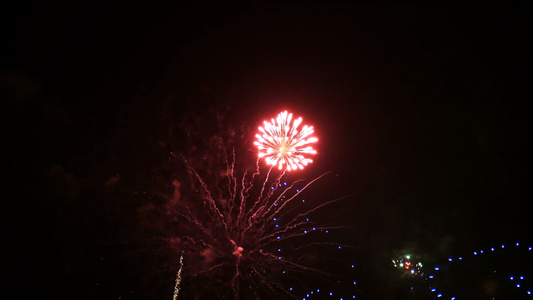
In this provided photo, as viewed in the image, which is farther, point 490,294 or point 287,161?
point 490,294

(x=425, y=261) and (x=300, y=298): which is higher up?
(x=425, y=261)

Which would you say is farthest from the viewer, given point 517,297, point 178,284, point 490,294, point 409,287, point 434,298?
point 409,287

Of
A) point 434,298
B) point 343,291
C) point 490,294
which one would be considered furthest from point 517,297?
point 343,291

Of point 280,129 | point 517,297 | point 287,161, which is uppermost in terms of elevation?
point 280,129

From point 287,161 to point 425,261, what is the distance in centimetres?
954

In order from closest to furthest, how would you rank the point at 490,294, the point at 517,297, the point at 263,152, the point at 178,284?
the point at 263,152
the point at 517,297
the point at 490,294
the point at 178,284

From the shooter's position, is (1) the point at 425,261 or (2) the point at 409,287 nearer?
(1) the point at 425,261

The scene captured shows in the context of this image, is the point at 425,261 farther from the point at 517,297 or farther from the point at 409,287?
the point at 517,297

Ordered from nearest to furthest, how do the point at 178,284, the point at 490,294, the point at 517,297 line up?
the point at 517,297
the point at 490,294
the point at 178,284

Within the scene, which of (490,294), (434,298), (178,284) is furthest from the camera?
(434,298)

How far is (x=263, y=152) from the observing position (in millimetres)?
7996

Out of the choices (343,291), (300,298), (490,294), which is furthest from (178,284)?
(490,294)

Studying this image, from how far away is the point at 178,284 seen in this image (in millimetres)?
13047

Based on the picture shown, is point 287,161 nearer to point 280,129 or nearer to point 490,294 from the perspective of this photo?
point 280,129
